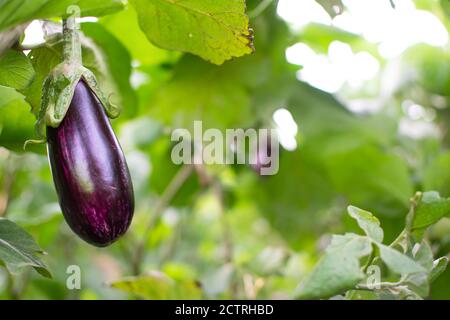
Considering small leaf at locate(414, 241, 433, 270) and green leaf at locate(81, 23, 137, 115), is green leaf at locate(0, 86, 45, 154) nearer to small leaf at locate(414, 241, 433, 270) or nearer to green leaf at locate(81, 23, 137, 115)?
green leaf at locate(81, 23, 137, 115)

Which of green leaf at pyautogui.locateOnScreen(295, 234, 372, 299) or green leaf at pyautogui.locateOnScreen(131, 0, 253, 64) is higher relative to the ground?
green leaf at pyautogui.locateOnScreen(131, 0, 253, 64)

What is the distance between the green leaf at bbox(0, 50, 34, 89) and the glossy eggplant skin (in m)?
0.05

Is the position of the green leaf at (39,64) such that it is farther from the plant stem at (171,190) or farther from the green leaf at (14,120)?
the plant stem at (171,190)

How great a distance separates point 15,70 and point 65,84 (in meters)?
0.05

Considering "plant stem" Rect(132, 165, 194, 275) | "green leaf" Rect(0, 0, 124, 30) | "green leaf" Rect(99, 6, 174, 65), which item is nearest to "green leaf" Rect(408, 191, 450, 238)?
"green leaf" Rect(0, 0, 124, 30)

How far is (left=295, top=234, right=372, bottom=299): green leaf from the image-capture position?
0.41 m

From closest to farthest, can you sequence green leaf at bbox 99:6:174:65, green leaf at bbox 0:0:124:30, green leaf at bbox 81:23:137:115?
green leaf at bbox 0:0:124:30, green leaf at bbox 81:23:137:115, green leaf at bbox 99:6:174:65

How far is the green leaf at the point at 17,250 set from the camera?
0.47m

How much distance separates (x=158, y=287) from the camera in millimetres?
689

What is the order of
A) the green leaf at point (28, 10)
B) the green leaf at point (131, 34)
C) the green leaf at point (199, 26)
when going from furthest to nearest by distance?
the green leaf at point (131, 34)
the green leaf at point (199, 26)
the green leaf at point (28, 10)

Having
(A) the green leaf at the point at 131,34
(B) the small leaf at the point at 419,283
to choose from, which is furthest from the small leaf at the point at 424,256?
(A) the green leaf at the point at 131,34

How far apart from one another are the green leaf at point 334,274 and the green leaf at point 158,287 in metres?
0.28

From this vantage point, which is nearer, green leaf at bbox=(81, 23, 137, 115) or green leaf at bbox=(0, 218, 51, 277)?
green leaf at bbox=(0, 218, 51, 277)

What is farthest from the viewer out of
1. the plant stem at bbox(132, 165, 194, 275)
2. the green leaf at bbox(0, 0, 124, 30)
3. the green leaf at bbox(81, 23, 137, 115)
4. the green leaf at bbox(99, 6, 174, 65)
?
the plant stem at bbox(132, 165, 194, 275)
